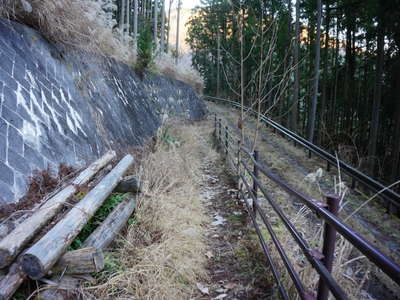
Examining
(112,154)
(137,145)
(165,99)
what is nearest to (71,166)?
(112,154)

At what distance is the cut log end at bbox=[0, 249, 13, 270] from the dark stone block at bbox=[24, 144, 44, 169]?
1.50m

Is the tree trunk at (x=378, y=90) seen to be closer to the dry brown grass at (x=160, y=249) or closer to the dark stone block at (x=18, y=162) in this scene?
the dry brown grass at (x=160, y=249)

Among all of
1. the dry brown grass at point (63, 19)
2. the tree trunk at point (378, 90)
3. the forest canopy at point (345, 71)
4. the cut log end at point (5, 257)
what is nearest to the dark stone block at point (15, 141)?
the cut log end at point (5, 257)

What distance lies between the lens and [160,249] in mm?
3094

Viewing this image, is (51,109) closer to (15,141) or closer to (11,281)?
(15,141)

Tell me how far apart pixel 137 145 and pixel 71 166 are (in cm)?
294

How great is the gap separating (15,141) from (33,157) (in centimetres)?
27

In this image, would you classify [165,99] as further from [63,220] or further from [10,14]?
[63,220]

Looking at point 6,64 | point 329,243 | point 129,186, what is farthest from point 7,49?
point 329,243

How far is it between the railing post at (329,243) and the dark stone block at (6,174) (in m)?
2.98

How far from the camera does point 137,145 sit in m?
6.77

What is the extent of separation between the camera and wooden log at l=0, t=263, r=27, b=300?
1848mm

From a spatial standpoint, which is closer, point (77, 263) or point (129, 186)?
point (77, 263)

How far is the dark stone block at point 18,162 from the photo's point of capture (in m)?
3.00
